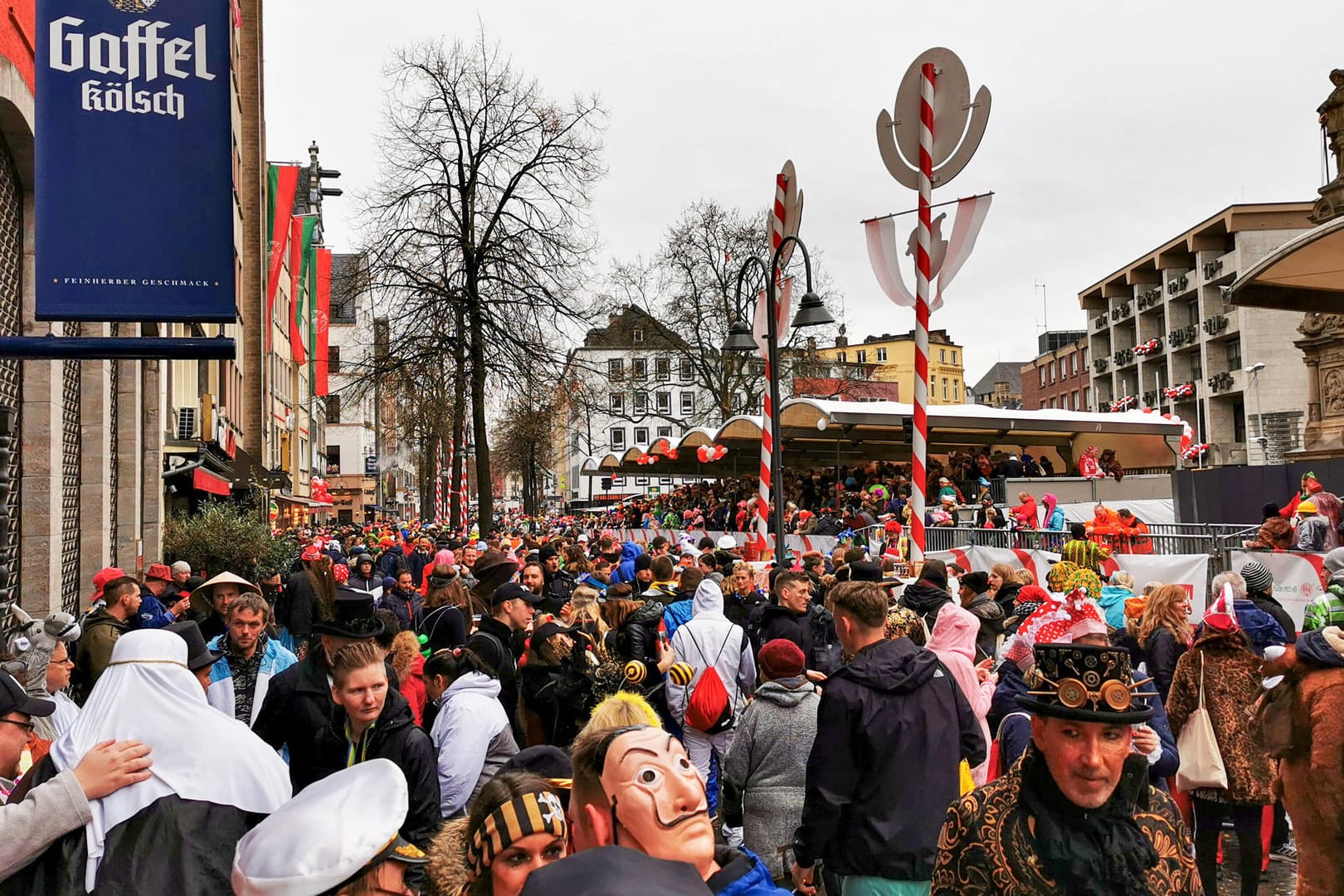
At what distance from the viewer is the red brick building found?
294 feet

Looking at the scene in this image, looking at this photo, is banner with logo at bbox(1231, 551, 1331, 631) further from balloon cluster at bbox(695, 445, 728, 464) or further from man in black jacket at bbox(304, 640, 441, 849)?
balloon cluster at bbox(695, 445, 728, 464)

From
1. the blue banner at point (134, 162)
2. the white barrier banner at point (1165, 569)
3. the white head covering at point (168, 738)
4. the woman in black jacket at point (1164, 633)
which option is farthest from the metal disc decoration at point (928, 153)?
the white head covering at point (168, 738)

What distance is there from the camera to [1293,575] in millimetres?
13352

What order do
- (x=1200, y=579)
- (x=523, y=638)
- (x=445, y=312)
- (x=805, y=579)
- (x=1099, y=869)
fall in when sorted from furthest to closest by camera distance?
(x=445, y=312), (x=1200, y=579), (x=805, y=579), (x=523, y=638), (x=1099, y=869)

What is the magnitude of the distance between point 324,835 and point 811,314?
1168 cm

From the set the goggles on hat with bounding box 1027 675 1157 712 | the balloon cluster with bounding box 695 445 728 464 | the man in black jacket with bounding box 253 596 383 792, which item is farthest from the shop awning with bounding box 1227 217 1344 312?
the balloon cluster with bounding box 695 445 728 464

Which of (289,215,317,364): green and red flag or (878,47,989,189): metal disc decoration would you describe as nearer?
(878,47,989,189): metal disc decoration

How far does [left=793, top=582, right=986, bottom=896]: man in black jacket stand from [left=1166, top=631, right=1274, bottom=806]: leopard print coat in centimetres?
242

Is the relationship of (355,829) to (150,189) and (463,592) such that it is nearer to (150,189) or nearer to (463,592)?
(150,189)

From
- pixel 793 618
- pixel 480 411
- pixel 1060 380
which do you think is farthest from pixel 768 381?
pixel 1060 380

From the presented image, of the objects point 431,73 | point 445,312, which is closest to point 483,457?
point 445,312

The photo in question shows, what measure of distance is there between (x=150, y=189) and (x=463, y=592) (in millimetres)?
3592

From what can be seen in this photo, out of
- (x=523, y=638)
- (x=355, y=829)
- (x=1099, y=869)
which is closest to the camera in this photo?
(x=355, y=829)

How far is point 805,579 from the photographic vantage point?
8.81m
